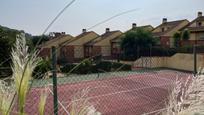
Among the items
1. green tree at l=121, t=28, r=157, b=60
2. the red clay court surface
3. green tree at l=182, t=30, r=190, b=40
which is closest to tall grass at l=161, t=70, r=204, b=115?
the red clay court surface

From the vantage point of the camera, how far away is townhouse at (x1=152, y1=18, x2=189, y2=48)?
30706 millimetres

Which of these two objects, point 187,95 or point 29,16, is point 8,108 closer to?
point 29,16

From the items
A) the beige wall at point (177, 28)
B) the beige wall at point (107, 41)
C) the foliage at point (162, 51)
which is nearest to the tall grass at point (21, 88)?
the foliage at point (162, 51)

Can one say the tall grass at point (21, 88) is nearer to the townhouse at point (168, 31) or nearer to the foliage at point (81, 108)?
the foliage at point (81, 108)

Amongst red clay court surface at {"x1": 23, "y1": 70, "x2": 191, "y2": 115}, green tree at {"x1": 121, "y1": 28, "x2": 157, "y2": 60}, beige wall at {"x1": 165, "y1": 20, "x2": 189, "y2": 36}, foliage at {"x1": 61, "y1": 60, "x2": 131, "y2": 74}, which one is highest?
beige wall at {"x1": 165, "y1": 20, "x2": 189, "y2": 36}

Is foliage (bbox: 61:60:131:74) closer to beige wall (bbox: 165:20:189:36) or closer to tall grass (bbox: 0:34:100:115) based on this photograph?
tall grass (bbox: 0:34:100:115)

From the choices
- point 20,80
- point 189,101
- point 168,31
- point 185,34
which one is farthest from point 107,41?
point 20,80

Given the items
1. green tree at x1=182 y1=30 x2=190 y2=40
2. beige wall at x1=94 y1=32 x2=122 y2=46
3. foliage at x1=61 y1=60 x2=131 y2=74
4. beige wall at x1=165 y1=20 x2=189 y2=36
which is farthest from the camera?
beige wall at x1=94 y1=32 x2=122 y2=46

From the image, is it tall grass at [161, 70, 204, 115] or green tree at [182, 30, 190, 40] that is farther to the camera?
green tree at [182, 30, 190, 40]

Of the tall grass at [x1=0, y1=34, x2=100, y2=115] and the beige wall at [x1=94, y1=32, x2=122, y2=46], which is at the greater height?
the beige wall at [x1=94, y1=32, x2=122, y2=46]

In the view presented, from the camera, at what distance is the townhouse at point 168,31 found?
3071 cm

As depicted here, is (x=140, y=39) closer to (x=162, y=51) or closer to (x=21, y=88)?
(x=162, y=51)

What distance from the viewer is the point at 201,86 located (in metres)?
1.21

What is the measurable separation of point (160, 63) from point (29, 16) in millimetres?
18244
